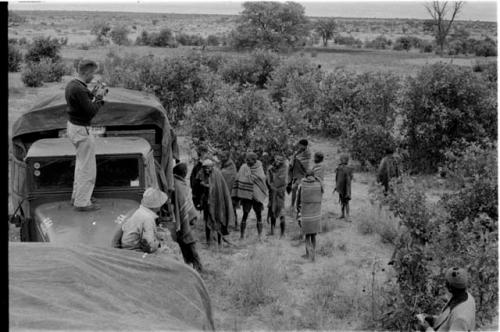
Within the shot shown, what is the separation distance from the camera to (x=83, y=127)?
262 inches

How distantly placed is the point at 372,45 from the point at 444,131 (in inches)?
1479

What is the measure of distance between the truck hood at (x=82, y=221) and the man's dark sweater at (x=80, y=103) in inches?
36.6

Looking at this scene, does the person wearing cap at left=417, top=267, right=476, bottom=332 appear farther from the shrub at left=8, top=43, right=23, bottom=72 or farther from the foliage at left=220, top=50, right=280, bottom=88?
the shrub at left=8, top=43, right=23, bottom=72

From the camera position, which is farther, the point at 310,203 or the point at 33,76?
the point at 33,76

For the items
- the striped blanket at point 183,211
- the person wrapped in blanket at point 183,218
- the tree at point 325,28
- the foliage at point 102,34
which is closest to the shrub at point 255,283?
the person wrapped in blanket at point 183,218

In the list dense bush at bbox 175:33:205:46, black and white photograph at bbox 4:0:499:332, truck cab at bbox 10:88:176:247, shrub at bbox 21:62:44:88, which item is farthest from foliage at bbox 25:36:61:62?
truck cab at bbox 10:88:176:247

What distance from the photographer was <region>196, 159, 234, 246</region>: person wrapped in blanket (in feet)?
30.7

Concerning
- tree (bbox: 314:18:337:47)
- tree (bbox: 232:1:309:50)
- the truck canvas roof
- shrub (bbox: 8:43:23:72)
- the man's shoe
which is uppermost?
tree (bbox: 314:18:337:47)

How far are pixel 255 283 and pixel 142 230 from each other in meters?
2.65

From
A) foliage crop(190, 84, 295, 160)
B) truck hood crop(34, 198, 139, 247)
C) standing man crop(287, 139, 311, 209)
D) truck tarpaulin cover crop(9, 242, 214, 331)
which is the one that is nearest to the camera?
truck tarpaulin cover crop(9, 242, 214, 331)

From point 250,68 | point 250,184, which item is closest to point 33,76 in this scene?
point 250,68

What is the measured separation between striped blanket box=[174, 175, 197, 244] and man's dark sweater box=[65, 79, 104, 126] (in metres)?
2.07

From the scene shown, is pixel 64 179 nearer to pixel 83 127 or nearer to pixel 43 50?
pixel 83 127

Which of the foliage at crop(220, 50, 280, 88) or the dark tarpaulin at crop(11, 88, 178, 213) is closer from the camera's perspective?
the dark tarpaulin at crop(11, 88, 178, 213)
